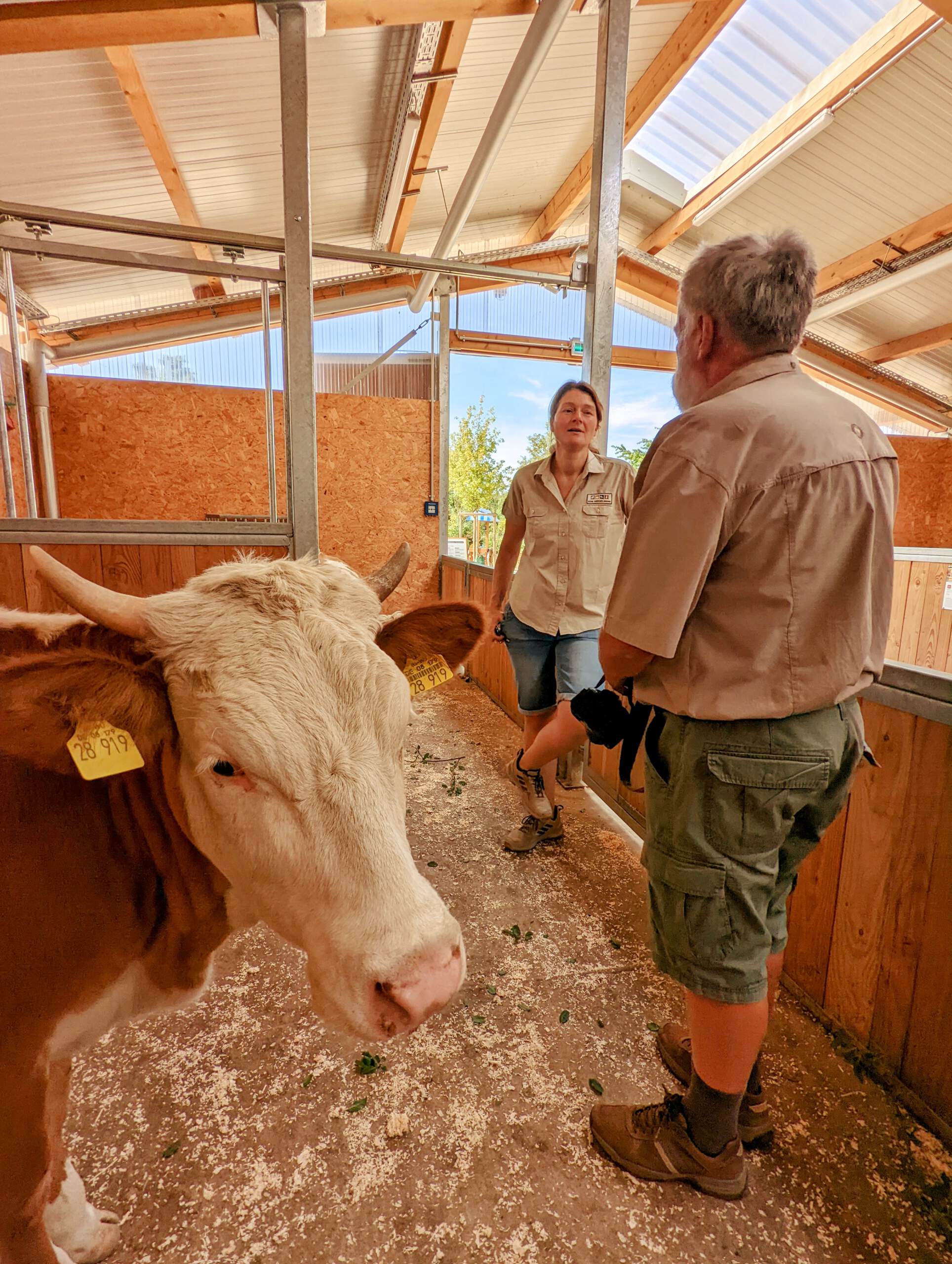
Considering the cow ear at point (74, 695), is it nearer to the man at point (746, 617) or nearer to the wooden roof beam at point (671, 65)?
the man at point (746, 617)

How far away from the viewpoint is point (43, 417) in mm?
5699

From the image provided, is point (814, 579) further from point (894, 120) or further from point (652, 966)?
point (894, 120)

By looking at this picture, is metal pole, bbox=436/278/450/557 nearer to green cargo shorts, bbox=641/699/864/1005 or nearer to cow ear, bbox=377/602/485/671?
cow ear, bbox=377/602/485/671

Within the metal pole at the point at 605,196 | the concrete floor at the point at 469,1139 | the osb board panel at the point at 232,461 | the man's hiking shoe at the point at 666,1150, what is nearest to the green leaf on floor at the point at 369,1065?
the concrete floor at the point at 469,1139

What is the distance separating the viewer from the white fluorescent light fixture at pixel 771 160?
5.30 metres

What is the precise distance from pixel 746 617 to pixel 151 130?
208 inches

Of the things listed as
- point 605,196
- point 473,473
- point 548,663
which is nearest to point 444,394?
point 605,196

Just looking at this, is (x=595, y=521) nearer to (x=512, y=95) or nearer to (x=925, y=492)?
(x=512, y=95)

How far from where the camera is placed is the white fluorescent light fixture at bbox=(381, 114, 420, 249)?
472 centimetres

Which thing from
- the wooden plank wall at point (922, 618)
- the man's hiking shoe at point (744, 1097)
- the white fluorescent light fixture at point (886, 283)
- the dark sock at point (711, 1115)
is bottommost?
the man's hiking shoe at point (744, 1097)

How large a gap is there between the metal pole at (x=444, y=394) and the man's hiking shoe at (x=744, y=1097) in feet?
17.9

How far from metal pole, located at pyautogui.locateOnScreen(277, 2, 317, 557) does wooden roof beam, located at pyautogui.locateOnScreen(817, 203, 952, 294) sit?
5.07 metres

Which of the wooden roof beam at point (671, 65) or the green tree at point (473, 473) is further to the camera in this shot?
the green tree at point (473, 473)

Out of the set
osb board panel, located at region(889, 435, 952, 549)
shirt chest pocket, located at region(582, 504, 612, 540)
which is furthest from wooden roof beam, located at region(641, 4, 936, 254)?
osb board panel, located at region(889, 435, 952, 549)
